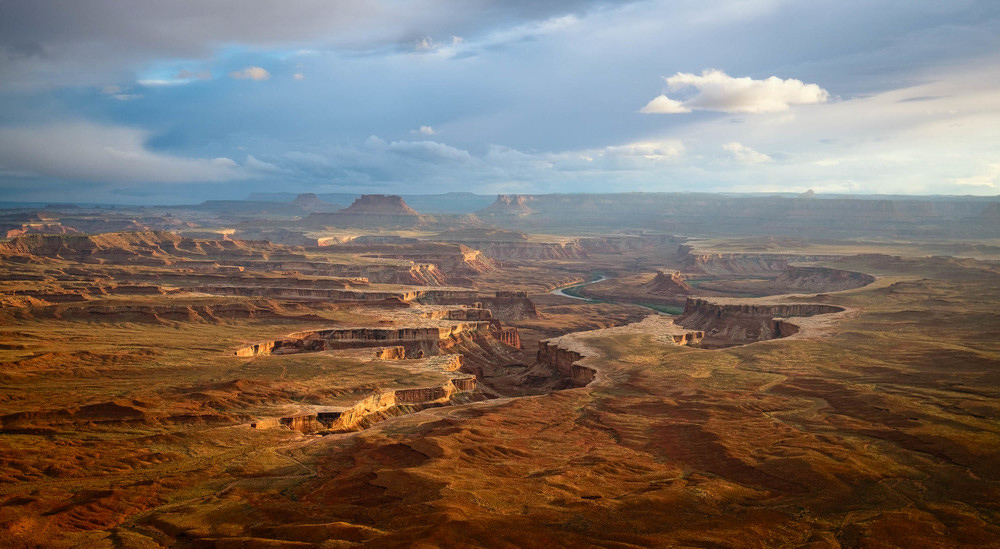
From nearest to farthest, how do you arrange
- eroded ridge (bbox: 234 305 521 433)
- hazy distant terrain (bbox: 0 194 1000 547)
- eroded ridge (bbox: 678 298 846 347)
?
hazy distant terrain (bbox: 0 194 1000 547)
eroded ridge (bbox: 234 305 521 433)
eroded ridge (bbox: 678 298 846 347)

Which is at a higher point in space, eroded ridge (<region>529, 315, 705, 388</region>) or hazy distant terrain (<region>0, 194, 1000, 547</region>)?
hazy distant terrain (<region>0, 194, 1000, 547</region>)

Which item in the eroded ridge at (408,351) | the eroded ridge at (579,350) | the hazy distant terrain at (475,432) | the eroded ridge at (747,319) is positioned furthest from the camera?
the eroded ridge at (747,319)

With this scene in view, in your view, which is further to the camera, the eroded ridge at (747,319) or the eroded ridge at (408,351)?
the eroded ridge at (747,319)

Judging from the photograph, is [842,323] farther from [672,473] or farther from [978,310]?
[672,473]

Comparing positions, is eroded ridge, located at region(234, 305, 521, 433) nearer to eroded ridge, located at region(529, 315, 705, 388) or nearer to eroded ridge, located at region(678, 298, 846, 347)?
eroded ridge, located at region(529, 315, 705, 388)

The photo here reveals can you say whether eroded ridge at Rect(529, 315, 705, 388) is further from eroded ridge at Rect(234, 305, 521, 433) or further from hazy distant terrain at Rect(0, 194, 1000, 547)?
eroded ridge at Rect(234, 305, 521, 433)

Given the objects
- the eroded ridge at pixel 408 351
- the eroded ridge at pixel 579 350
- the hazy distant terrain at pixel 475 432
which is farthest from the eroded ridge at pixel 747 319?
the eroded ridge at pixel 408 351

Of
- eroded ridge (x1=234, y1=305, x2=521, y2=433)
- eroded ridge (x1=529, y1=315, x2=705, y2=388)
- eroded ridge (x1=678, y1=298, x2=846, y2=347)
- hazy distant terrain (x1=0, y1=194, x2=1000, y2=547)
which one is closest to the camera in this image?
hazy distant terrain (x1=0, y1=194, x2=1000, y2=547)

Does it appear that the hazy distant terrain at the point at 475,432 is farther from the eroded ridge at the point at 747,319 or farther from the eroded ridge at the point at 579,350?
the eroded ridge at the point at 747,319

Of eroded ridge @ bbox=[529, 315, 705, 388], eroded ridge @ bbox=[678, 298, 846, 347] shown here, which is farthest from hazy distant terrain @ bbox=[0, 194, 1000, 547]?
eroded ridge @ bbox=[678, 298, 846, 347]

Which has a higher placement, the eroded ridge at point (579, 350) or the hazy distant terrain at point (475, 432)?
the hazy distant terrain at point (475, 432)

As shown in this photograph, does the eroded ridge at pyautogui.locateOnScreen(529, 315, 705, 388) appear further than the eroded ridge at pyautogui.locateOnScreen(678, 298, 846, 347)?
No

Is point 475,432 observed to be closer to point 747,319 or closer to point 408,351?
point 408,351
